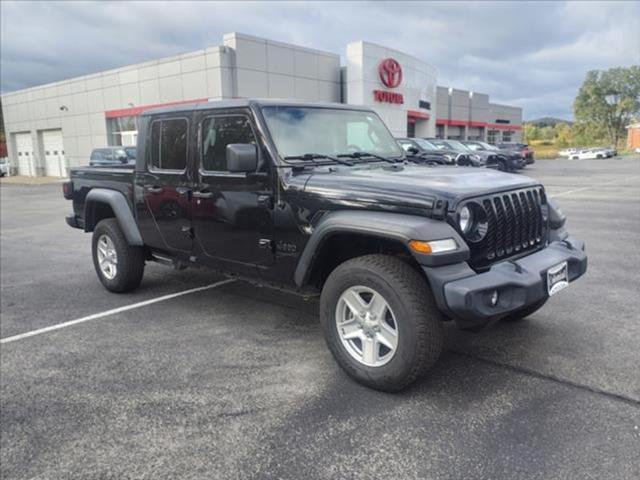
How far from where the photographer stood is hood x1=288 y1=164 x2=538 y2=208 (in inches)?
126

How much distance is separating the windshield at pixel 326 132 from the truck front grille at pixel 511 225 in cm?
138

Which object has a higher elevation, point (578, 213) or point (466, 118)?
point (466, 118)

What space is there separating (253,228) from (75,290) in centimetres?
306

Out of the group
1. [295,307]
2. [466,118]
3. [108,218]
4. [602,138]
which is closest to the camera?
[295,307]

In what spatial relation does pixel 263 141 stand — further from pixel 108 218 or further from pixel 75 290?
pixel 75 290

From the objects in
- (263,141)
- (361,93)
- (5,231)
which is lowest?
(5,231)

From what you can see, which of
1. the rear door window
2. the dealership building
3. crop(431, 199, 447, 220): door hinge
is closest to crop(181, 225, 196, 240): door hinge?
the rear door window

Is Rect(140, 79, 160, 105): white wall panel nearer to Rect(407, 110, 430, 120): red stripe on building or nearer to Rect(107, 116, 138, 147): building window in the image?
Rect(107, 116, 138, 147): building window

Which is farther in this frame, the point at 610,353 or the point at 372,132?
the point at 372,132

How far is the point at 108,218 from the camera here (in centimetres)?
591

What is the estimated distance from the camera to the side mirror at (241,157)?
369 cm

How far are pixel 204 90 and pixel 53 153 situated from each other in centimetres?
1772

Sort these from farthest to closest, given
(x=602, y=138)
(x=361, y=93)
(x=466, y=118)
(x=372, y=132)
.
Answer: (x=602, y=138)
(x=466, y=118)
(x=361, y=93)
(x=372, y=132)

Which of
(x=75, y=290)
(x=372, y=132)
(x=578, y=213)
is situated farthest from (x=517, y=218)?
(x=578, y=213)
